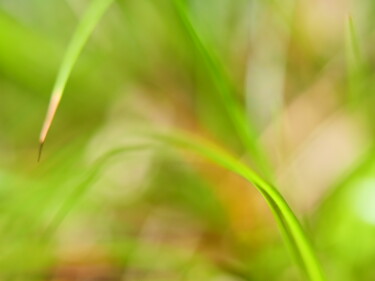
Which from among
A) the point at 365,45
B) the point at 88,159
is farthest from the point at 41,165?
the point at 365,45

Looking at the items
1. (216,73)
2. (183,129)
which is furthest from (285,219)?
(183,129)

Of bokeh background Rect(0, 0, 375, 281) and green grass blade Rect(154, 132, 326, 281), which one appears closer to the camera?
green grass blade Rect(154, 132, 326, 281)

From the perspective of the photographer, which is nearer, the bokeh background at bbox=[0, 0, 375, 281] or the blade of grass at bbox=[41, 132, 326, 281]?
the blade of grass at bbox=[41, 132, 326, 281]

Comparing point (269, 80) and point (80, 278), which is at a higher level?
point (269, 80)

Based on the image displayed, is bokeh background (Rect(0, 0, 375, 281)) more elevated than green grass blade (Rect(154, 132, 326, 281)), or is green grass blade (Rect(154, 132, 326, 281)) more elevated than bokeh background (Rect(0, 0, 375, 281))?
bokeh background (Rect(0, 0, 375, 281))

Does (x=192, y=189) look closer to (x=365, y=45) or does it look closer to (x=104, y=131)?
(x=104, y=131)

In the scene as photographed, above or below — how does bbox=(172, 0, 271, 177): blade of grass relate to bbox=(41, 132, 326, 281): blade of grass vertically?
above

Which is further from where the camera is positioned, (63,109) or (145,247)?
(63,109)

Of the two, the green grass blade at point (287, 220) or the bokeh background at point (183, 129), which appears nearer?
the green grass blade at point (287, 220)

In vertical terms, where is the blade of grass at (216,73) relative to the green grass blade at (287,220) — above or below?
above
